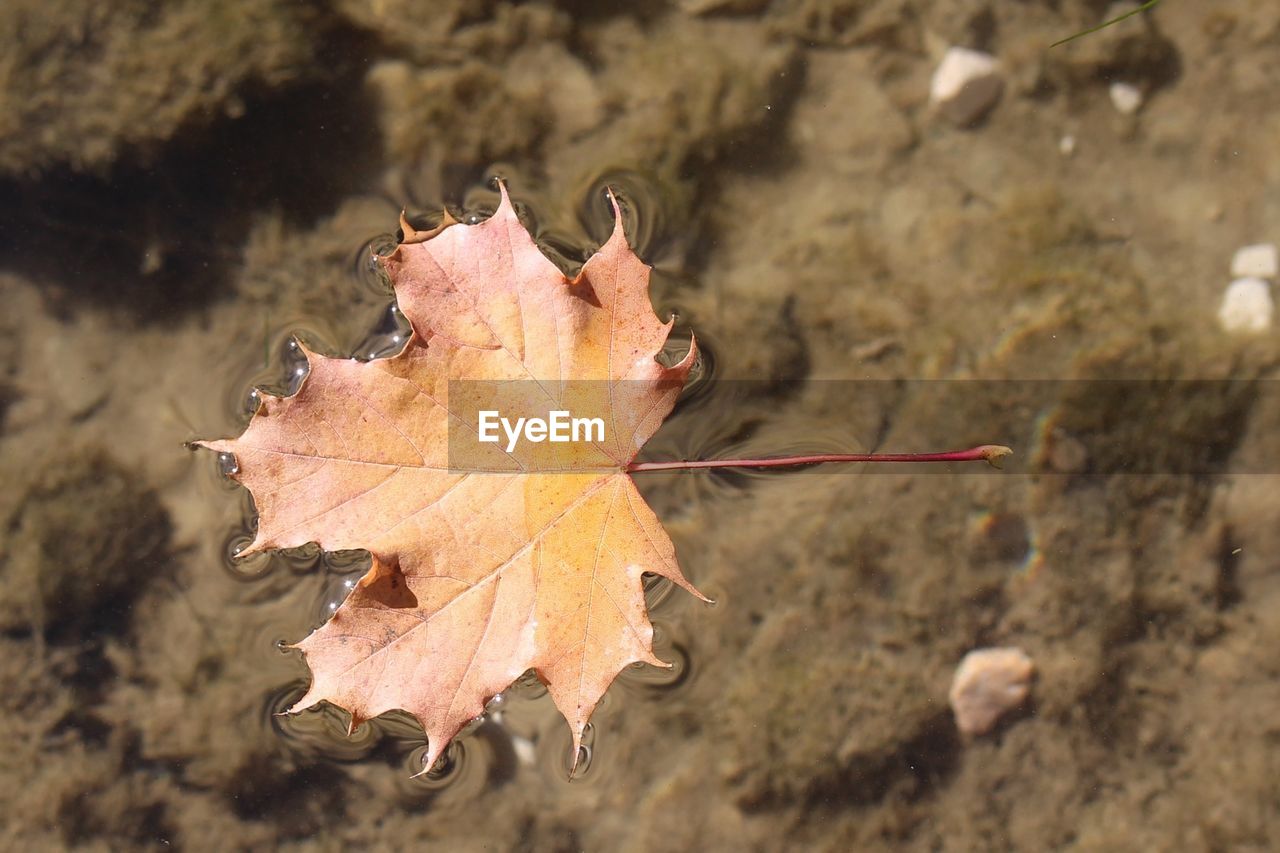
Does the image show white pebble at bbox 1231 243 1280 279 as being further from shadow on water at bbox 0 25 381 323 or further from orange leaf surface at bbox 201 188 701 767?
shadow on water at bbox 0 25 381 323

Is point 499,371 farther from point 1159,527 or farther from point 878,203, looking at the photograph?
point 1159,527

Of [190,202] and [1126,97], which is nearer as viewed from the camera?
[190,202]

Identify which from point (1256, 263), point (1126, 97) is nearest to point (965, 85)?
point (1126, 97)

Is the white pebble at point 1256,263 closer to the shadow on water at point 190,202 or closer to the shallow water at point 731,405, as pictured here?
the shallow water at point 731,405

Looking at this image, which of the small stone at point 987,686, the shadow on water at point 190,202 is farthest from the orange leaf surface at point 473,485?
the small stone at point 987,686

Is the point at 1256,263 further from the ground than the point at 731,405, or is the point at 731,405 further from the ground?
the point at 1256,263

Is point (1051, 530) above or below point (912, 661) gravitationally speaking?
above

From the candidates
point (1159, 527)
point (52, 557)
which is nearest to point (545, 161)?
point (52, 557)

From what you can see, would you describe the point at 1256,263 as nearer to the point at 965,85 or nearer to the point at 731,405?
the point at 965,85
